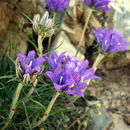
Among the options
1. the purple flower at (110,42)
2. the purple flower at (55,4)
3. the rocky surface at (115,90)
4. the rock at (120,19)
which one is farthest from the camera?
the rock at (120,19)

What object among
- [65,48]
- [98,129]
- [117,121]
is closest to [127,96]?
[117,121]

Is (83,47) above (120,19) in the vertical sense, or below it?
→ below

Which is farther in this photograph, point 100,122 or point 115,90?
point 115,90

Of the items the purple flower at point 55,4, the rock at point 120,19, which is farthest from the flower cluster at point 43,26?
the rock at point 120,19

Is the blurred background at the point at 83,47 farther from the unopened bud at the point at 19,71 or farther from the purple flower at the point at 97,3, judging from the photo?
the unopened bud at the point at 19,71

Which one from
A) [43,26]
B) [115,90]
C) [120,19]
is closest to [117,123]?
[115,90]

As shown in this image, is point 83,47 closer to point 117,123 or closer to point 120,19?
point 120,19

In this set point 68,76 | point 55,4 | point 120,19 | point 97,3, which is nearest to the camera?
point 68,76

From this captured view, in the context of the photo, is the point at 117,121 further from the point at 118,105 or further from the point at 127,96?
the point at 127,96
